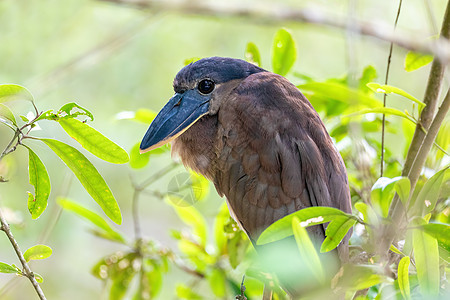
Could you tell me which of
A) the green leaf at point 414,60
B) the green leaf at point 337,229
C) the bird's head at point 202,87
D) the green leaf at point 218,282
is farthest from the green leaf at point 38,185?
the green leaf at point 414,60

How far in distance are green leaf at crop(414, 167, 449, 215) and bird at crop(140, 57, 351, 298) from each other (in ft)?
1.20

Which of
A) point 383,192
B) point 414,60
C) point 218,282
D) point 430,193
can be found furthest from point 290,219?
point 218,282

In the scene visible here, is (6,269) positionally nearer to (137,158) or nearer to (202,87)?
(137,158)

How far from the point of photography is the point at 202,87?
5.66 ft

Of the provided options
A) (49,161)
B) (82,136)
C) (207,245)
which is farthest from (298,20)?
(49,161)

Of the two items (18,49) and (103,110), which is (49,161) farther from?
(18,49)

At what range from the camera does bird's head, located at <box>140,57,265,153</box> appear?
1.68 meters

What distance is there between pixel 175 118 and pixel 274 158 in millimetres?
353

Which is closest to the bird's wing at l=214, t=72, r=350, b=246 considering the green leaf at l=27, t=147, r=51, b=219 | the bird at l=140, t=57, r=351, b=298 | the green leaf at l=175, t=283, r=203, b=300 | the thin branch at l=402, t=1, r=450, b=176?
the bird at l=140, t=57, r=351, b=298

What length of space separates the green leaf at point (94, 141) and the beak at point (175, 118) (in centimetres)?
38

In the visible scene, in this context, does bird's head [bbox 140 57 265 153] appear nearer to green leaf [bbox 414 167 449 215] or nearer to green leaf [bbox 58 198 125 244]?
green leaf [bbox 58 198 125 244]

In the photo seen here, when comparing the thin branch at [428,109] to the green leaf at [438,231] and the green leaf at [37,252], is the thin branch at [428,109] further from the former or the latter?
the green leaf at [37,252]

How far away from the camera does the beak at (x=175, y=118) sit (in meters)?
1.59

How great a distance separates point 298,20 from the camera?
2.90 ft
